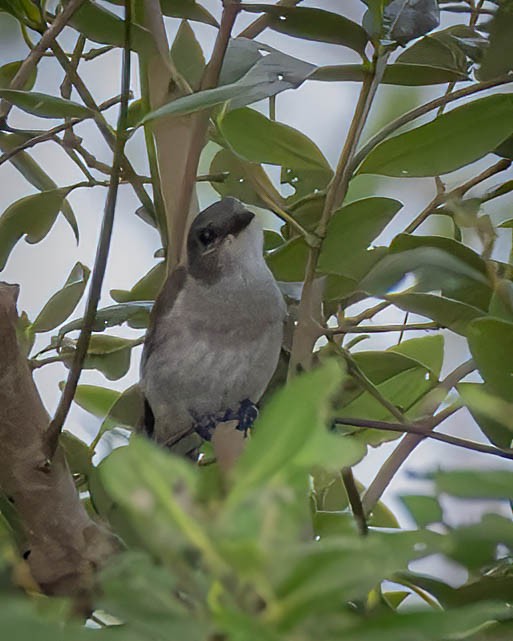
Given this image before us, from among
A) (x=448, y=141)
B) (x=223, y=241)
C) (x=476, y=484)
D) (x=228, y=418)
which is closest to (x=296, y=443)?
(x=476, y=484)

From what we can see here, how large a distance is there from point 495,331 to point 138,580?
16.8 inches

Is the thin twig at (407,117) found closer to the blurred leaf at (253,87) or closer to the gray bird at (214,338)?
the blurred leaf at (253,87)

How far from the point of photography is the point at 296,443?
0.66 feet

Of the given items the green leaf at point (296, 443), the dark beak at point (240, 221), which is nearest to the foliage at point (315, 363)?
the green leaf at point (296, 443)

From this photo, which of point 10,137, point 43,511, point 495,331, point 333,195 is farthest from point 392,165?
point 10,137

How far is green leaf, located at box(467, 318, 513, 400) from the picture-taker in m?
0.59

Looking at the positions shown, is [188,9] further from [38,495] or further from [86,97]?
[38,495]

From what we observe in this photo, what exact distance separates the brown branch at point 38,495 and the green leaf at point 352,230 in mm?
238

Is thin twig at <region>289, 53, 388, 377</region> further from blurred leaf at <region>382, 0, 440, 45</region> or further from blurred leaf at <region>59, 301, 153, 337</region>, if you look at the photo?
blurred leaf at <region>59, 301, 153, 337</region>

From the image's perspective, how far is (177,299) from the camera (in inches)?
47.5

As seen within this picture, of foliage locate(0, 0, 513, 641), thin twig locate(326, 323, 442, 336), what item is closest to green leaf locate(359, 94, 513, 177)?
foliage locate(0, 0, 513, 641)

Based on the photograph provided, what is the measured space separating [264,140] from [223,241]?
0.44m

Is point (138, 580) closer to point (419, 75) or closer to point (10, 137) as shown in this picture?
point (419, 75)

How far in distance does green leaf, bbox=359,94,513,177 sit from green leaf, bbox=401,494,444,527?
0.44m
